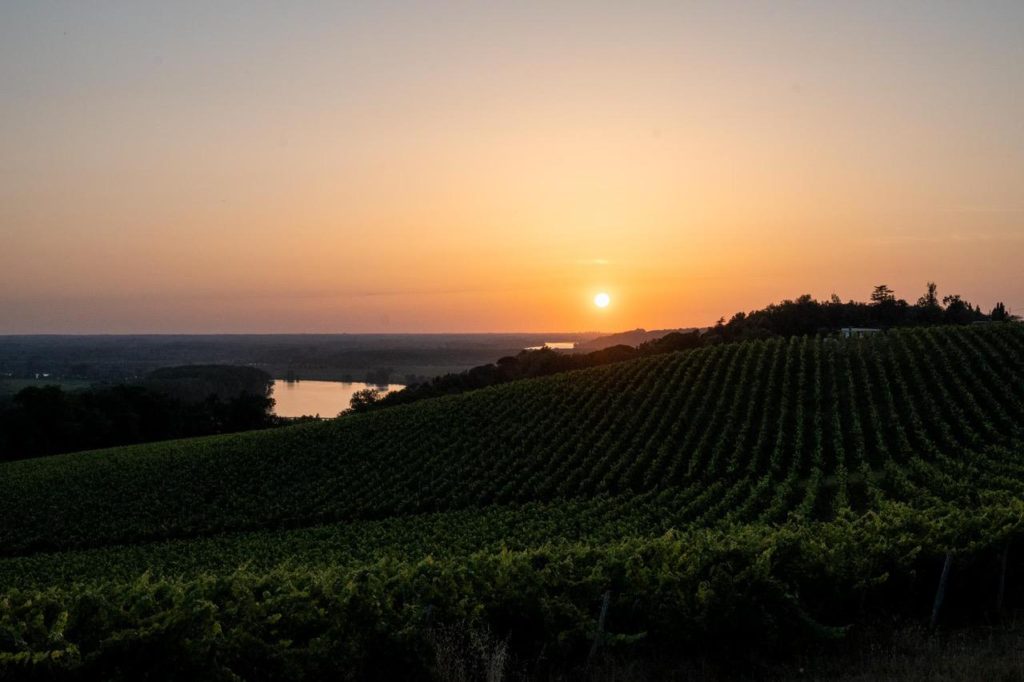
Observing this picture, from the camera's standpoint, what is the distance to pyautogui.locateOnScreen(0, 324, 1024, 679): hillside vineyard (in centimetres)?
791

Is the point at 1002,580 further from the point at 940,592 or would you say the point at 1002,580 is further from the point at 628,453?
the point at 628,453

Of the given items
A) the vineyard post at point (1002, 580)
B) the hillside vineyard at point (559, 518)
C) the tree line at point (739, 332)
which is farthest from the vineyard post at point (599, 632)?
the tree line at point (739, 332)

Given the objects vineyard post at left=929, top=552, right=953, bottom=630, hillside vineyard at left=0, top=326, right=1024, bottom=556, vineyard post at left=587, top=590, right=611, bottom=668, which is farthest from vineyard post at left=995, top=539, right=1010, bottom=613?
hillside vineyard at left=0, top=326, right=1024, bottom=556

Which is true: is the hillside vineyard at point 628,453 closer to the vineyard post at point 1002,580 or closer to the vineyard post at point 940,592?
the vineyard post at point 1002,580

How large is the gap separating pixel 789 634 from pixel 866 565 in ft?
5.89

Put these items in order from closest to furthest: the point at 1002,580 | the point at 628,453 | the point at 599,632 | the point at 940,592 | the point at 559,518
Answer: the point at 599,632 → the point at 940,592 → the point at 1002,580 → the point at 559,518 → the point at 628,453

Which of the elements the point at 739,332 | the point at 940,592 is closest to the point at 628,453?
the point at 940,592

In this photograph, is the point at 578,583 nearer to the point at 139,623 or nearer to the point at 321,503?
the point at 139,623

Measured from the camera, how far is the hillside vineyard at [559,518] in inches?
311

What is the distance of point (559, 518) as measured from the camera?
85.8 feet

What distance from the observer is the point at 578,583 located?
29.8 ft

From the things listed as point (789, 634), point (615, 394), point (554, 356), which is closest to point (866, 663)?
point (789, 634)

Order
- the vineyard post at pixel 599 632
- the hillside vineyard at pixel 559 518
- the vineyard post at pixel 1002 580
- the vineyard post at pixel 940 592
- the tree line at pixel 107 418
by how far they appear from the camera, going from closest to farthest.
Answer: the hillside vineyard at pixel 559 518 → the vineyard post at pixel 599 632 → the vineyard post at pixel 940 592 → the vineyard post at pixel 1002 580 → the tree line at pixel 107 418

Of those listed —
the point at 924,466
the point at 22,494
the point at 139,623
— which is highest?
the point at 139,623
